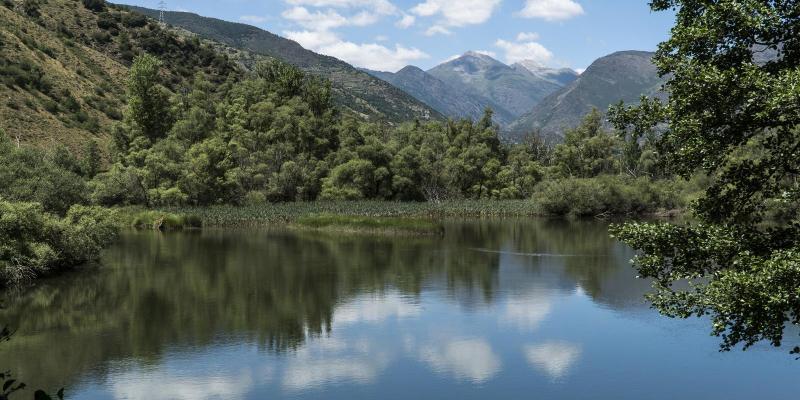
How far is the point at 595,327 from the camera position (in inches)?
1286

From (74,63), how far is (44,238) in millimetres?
86876

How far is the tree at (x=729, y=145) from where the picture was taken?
1324 cm

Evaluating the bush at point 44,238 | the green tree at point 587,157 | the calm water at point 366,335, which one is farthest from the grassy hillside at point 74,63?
the green tree at point 587,157

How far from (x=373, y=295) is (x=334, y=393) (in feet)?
55.2

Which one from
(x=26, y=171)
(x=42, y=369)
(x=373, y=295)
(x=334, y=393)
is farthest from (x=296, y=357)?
(x=26, y=171)

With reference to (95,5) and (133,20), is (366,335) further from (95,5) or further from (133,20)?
(133,20)

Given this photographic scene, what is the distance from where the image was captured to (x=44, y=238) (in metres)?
40.6

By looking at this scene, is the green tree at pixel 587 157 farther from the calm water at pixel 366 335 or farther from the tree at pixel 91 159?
the tree at pixel 91 159

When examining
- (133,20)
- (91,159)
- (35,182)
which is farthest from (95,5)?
(35,182)

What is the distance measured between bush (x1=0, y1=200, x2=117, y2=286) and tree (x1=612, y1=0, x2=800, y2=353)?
109 ft

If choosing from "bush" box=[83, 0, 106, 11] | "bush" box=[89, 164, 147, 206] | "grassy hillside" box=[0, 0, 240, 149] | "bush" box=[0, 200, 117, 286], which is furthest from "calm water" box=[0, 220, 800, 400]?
"bush" box=[83, 0, 106, 11]

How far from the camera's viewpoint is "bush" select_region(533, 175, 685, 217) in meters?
100

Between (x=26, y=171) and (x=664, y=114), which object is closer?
(x=664, y=114)

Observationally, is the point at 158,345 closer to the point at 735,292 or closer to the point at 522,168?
the point at 735,292
